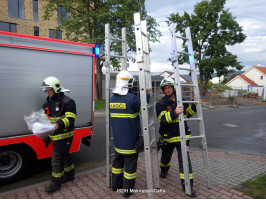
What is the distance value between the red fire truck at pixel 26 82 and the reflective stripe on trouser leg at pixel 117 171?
1.44 metres

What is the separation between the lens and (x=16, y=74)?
359cm

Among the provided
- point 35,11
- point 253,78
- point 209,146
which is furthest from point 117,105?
point 253,78

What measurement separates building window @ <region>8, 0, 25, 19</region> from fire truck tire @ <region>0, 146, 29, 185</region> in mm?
23745

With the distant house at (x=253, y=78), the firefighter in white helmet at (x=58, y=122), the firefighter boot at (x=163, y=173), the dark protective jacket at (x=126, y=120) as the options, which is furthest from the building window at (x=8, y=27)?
the distant house at (x=253, y=78)

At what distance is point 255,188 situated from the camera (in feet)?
11.4

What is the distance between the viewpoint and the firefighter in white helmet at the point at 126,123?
10.1 ft

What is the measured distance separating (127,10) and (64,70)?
46.6ft

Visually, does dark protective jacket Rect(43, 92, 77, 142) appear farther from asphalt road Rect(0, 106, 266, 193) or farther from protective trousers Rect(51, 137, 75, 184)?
A: asphalt road Rect(0, 106, 266, 193)

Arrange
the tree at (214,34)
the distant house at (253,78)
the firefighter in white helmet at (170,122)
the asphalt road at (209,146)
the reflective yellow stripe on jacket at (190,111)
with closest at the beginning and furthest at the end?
the firefighter in white helmet at (170,122)
the reflective yellow stripe on jacket at (190,111)
the asphalt road at (209,146)
the tree at (214,34)
the distant house at (253,78)

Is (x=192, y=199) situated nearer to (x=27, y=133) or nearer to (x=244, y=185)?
(x=244, y=185)

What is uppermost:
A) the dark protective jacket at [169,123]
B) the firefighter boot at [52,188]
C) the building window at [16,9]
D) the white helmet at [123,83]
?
the building window at [16,9]

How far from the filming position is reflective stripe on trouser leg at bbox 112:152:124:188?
11.0ft

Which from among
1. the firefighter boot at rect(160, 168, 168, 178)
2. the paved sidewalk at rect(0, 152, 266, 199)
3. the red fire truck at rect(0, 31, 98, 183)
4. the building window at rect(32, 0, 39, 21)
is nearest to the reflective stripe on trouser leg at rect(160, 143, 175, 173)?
the firefighter boot at rect(160, 168, 168, 178)

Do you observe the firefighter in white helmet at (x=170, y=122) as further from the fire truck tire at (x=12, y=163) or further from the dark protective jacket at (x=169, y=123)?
the fire truck tire at (x=12, y=163)
